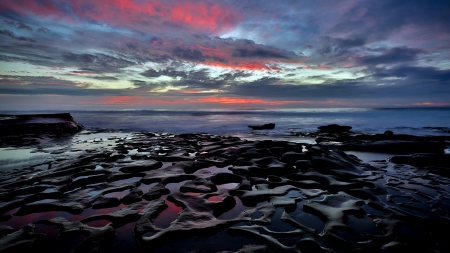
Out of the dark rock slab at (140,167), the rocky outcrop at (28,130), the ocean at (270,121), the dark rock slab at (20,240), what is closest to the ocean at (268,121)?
the ocean at (270,121)

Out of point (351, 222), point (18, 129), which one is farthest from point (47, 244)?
point (18, 129)

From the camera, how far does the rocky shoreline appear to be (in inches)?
106

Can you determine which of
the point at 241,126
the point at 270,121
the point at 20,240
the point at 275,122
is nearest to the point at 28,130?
the point at 20,240

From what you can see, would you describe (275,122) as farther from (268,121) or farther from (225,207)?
(225,207)

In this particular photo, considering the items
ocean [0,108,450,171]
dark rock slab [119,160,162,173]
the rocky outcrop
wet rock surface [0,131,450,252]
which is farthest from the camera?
the rocky outcrop

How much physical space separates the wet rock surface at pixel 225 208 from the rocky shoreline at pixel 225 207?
17 millimetres

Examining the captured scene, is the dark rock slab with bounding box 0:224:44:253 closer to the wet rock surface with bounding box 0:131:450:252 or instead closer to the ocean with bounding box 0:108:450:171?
the wet rock surface with bounding box 0:131:450:252

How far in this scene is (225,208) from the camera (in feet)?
12.0

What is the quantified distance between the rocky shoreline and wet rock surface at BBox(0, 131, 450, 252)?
0.06 feet

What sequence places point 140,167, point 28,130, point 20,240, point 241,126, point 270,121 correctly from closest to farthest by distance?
point 20,240, point 140,167, point 28,130, point 241,126, point 270,121

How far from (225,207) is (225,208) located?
32 millimetres

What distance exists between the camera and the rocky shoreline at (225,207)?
270 centimetres

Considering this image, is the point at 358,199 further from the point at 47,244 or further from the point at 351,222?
the point at 47,244

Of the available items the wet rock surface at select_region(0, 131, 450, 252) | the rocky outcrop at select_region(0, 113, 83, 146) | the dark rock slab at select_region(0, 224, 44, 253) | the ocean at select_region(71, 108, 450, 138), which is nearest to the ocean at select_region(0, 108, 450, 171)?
the ocean at select_region(71, 108, 450, 138)
